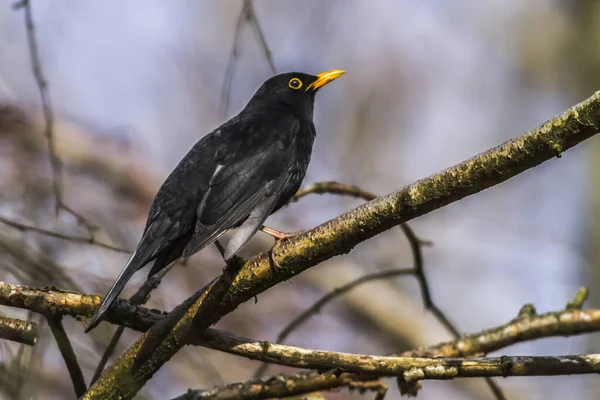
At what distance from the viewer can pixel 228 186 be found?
4.02 meters

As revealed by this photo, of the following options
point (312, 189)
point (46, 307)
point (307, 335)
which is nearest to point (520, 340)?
point (312, 189)

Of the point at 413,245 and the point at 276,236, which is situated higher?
the point at 413,245

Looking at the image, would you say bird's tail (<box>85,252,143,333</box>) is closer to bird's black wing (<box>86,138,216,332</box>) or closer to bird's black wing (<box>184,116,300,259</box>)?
bird's black wing (<box>86,138,216,332</box>)

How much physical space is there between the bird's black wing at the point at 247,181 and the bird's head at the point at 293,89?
684mm

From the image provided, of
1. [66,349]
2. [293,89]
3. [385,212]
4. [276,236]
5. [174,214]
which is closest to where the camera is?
[385,212]

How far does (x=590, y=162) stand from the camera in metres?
8.48

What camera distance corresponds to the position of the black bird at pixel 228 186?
3725 mm

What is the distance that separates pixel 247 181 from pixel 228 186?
0.12m

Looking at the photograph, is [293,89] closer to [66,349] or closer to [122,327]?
[122,327]

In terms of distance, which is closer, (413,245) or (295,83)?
(413,245)

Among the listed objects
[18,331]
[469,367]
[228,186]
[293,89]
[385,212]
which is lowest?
[469,367]

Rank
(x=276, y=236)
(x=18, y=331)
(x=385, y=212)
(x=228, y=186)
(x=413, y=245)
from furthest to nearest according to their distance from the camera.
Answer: (x=413, y=245) < (x=228, y=186) < (x=276, y=236) < (x=18, y=331) < (x=385, y=212)

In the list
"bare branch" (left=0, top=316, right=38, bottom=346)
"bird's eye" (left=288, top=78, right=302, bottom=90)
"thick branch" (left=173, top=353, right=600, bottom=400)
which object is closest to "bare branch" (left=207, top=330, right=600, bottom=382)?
"thick branch" (left=173, top=353, right=600, bottom=400)

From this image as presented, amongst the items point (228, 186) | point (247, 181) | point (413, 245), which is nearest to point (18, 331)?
point (228, 186)
